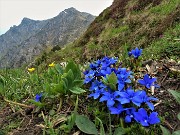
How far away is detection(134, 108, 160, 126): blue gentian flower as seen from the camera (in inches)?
105

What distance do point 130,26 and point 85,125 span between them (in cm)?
1727

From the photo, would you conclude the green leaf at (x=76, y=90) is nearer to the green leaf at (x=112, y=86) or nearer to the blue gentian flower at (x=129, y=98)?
the green leaf at (x=112, y=86)

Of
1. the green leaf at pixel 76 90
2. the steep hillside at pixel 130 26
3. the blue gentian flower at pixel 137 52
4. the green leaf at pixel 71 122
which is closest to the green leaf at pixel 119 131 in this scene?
the green leaf at pixel 71 122

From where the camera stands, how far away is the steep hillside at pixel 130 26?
14609 millimetres

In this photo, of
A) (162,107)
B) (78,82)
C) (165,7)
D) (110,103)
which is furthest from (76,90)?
(165,7)

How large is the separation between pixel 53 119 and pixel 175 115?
1.06m

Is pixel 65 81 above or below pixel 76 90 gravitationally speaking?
above

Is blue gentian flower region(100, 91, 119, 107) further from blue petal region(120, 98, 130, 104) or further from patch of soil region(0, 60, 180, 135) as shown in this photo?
patch of soil region(0, 60, 180, 135)

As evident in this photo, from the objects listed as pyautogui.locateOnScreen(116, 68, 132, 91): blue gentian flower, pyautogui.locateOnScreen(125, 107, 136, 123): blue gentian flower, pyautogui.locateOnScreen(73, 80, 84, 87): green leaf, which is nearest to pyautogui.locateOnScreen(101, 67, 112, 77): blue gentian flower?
pyautogui.locateOnScreen(116, 68, 132, 91): blue gentian flower

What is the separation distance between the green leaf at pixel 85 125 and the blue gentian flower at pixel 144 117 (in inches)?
16.3

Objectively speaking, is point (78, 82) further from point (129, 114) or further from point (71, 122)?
point (129, 114)

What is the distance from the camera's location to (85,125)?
3025mm

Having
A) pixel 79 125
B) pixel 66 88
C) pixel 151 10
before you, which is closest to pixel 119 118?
pixel 79 125

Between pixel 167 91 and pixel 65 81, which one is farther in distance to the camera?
pixel 167 91
